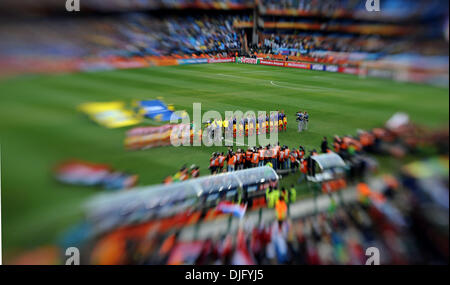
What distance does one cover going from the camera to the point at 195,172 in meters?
14.2

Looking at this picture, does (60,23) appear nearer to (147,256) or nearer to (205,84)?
(147,256)

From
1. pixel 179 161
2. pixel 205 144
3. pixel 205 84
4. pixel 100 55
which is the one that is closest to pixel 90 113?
pixel 100 55

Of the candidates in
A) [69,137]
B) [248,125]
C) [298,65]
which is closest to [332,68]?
[298,65]

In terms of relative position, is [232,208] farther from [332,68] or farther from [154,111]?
[332,68]

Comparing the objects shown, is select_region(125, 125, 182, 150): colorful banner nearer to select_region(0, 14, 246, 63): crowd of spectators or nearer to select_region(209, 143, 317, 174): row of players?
select_region(209, 143, 317, 174): row of players

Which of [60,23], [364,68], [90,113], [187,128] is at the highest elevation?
[60,23]

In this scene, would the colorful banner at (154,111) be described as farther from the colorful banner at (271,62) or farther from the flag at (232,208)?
the colorful banner at (271,62)

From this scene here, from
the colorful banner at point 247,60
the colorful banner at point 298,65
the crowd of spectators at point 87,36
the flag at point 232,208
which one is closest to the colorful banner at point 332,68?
the colorful banner at point 298,65

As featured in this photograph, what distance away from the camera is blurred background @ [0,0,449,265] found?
8.39 m

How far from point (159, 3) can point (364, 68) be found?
684 centimetres

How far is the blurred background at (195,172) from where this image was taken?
8.39m

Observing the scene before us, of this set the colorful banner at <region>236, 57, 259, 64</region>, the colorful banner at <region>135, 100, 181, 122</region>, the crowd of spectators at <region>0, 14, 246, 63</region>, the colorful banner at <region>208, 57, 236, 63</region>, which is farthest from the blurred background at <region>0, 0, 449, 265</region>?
the colorful banner at <region>236, 57, 259, 64</region>

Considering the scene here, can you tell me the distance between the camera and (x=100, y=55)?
9.59 m

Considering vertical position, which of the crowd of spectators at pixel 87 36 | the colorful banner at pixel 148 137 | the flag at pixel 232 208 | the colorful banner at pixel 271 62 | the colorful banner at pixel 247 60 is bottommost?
the flag at pixel 232 208
